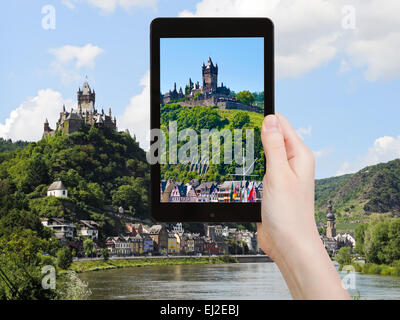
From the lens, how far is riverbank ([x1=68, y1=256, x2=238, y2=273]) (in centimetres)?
1845

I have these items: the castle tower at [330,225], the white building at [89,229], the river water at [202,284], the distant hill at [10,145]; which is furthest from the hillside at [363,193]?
the distant hill at [10,145]

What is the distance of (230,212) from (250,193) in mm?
110

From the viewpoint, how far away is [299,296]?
2.29ft

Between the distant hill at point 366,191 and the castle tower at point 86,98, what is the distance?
10.4 meters

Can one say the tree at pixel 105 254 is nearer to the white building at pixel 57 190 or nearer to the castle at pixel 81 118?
the white building at pixel 57 190

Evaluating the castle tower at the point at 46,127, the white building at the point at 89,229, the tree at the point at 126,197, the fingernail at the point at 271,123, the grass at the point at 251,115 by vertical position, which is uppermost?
the castle tower at the point at 46,127

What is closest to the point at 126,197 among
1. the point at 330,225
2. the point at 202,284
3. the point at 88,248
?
the point at 88,248

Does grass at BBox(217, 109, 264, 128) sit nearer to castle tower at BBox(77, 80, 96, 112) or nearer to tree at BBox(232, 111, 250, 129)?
tree at BBox(232, 111, 250, 129)

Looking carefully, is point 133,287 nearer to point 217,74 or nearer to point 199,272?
point 199,272

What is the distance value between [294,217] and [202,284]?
57.4 feet

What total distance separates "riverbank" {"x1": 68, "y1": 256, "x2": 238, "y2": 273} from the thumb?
16899 mm

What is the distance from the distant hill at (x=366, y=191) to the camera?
901 inches
